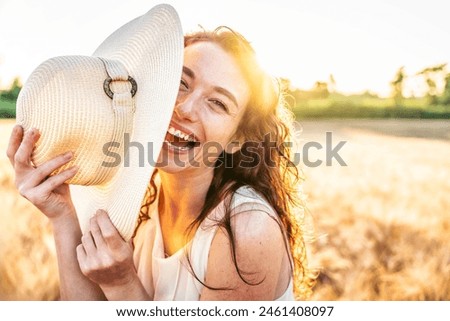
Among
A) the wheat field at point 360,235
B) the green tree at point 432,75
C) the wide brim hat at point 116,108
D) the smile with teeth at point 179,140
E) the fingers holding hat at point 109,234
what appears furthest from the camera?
the green tree at point 432,75

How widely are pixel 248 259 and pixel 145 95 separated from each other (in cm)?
47

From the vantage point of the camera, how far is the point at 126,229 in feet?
4.22

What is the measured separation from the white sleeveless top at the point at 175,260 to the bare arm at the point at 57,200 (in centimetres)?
15

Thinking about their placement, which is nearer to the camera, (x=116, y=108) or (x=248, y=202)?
(x=116, y=108)

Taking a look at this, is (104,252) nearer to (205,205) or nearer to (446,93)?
(205,205)

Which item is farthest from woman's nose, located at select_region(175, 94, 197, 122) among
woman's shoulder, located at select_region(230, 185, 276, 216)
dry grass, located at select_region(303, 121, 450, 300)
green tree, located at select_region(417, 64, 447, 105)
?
green tree, located at select_region(417, 64, 447, 105)

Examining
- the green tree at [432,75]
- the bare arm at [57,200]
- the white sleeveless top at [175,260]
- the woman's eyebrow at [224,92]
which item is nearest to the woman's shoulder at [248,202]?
the white sleeveless top at [175,260]

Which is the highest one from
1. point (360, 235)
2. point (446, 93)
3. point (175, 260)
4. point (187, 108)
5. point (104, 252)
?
point (187, 108)

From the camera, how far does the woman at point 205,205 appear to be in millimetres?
1351

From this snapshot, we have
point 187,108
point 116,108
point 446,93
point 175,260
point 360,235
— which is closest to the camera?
point 116,108

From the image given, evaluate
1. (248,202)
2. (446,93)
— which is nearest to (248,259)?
(248,202)

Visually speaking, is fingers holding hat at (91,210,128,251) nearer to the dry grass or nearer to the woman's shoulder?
the woman's shoulder

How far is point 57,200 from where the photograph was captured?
1382 mm

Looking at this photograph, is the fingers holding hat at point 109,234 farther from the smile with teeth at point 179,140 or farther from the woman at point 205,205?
the smile with teeth at point 179,140
